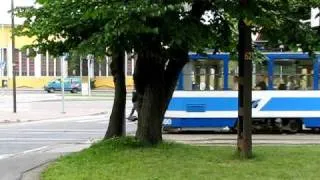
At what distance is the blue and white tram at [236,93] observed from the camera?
72.6 feet

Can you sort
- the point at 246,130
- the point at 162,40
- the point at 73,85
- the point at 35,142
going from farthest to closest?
the point at 73,85, the point at 35,142, the point at 246,130, the point at 162,40

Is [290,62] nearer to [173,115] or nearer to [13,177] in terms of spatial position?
[173,115]

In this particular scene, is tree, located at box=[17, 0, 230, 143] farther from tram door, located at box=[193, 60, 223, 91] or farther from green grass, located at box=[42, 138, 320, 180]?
tram door, located at box=[193, 60, 223, 91]

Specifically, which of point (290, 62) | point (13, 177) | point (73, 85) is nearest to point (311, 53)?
point (13, 177)

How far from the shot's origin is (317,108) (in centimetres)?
2217

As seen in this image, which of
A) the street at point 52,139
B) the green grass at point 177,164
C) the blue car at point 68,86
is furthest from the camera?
the blue car at point 68,86

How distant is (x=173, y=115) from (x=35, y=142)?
451 centimetres

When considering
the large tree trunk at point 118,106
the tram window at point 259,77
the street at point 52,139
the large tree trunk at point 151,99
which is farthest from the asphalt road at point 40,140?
the tram window at point 259,77

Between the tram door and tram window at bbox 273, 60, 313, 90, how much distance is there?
1.85 meters

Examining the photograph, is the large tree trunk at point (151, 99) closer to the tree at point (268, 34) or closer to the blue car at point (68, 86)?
the tree at point (268, 34)

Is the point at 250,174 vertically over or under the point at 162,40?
under

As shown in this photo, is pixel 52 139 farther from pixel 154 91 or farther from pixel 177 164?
pixel 177 164

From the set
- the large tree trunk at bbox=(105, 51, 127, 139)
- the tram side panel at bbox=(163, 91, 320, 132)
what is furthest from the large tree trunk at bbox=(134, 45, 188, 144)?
the tram side panel at bbox=(163, 91, 320, 132)

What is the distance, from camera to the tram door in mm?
22156
